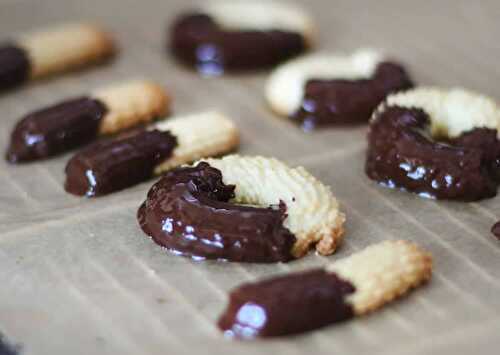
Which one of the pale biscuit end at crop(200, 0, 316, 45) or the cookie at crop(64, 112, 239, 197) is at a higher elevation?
the pale biscuit end at crop(200, 0, 316, 45)

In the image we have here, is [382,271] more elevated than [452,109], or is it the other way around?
[452,109]

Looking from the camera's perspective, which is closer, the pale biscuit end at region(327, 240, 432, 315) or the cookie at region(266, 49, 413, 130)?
the pale biscuit end at region(327, 240, 432, 315)

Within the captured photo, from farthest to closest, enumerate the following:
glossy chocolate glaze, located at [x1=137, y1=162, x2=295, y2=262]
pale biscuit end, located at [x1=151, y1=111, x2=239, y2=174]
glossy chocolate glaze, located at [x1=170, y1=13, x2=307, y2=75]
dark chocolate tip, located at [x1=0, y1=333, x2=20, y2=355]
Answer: glossy chocolate glaze, located at [x1=170, y1=13, x2=307, y2=75] < pale biscuit end, located at [x1=151, y1=111, x2=239, y2=174] < glossy chocolate glaze, located at [x1=137, y1=162, x2=295, y2=262] < dark chocolate tip, located at [x1=0, y1=333, x2=20, y2=355]

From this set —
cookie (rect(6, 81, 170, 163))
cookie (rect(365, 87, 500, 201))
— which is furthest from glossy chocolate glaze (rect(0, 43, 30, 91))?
cookie (rect(365, 87, 500, 201))

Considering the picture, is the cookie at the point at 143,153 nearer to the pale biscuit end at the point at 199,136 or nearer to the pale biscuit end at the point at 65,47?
the pale biscuit end at the point at 199,136

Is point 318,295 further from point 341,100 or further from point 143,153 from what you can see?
point 341,100

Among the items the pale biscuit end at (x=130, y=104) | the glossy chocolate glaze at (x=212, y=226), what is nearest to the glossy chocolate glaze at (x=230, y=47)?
the pale biscuit end at (x=130, y=104)

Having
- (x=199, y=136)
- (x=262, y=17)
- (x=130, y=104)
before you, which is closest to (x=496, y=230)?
(x=199, y=136)

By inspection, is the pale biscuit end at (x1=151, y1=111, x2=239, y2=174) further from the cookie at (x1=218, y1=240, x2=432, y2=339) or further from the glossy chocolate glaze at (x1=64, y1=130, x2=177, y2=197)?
the cookie at (x1=218, y1=240, x2=432, y2=339)
